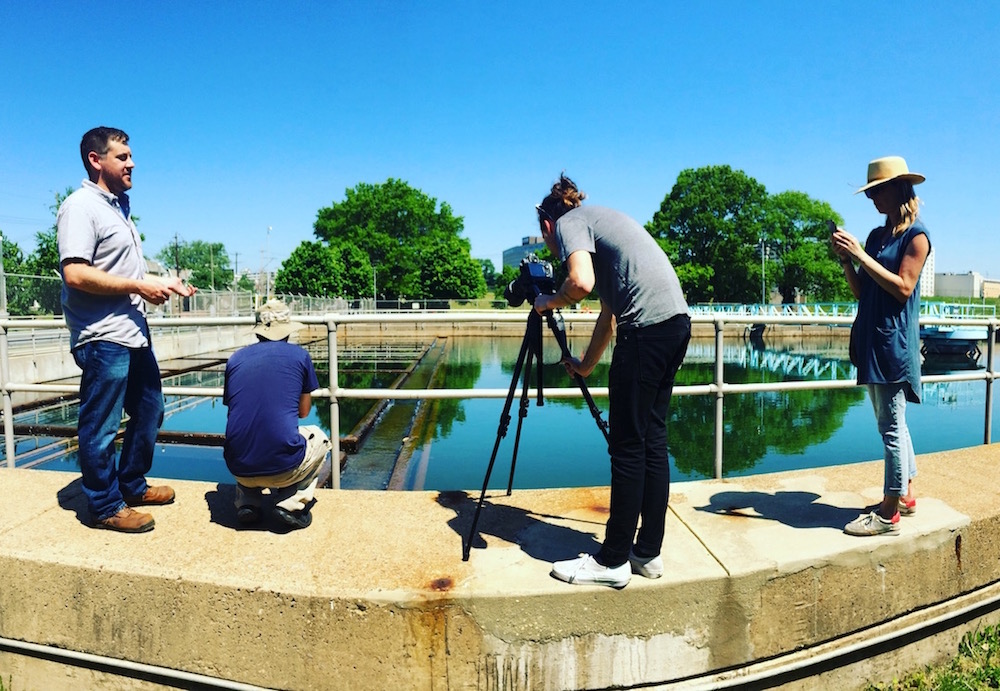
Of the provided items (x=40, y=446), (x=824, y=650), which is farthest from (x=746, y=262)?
(x=824, y=650)

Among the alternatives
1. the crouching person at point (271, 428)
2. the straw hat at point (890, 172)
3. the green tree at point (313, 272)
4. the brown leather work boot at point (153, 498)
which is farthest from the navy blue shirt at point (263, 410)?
the green tree at point (313, 272)

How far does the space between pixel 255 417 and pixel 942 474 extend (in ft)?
11.1

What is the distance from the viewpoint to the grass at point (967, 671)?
2507 millimetres

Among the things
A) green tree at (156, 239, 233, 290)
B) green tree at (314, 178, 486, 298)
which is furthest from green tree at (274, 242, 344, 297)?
green tree at (156, 239, 233, 290)

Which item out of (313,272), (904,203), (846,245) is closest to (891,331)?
(846,245)

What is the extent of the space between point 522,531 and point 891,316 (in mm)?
1738

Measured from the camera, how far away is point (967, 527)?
257 centimetres

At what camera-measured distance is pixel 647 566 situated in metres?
2.17

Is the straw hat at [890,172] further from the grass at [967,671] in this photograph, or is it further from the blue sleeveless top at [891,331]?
the grass at [967,671]

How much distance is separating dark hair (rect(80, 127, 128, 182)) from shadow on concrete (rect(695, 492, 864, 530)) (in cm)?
296

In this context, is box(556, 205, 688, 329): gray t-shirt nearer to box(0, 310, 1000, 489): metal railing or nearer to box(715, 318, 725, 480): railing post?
box(0, 310, 1000, 489): metal railing

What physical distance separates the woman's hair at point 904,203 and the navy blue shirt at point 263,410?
2467 mm

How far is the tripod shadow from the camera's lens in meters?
2.45

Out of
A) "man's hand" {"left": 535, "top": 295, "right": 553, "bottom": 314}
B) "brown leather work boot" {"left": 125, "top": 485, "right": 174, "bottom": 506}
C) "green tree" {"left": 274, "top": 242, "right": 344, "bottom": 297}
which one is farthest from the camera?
"green tree" {"left": 274, "top": 242, "right": 344, "bottom": 297}
